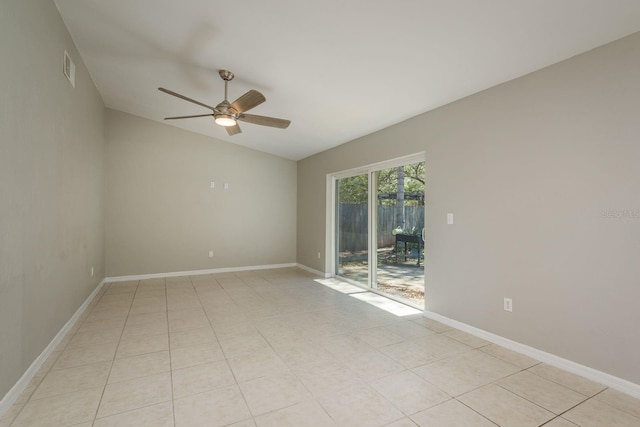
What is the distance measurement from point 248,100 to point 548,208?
2897 mm

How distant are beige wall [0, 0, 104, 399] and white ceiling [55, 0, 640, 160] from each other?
621mm

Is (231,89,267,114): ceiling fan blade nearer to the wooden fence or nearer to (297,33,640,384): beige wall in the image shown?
(297,33,640,384): beige wall

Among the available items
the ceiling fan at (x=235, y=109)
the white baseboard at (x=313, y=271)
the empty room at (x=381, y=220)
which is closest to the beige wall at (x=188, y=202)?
the white baseboard at (x=313, y=271)

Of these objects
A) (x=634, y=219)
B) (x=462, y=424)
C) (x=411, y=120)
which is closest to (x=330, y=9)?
(x=411, y=120)

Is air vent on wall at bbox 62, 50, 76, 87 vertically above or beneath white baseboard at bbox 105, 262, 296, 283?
above

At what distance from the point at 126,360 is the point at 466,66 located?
3794 mm

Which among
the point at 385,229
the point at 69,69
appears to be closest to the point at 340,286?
the point at 385,229

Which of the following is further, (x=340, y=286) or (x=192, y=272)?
(x=192, y=272)

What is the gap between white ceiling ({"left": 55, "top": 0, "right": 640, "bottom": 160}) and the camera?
6.48 feet

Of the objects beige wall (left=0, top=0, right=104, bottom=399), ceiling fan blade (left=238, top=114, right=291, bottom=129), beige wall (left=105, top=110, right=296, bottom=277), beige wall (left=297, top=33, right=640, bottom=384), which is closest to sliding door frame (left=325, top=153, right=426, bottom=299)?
beige wall (left=297, top=33, right=640, bottom=384)

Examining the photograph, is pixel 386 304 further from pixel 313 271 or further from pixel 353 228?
pixel 313 271

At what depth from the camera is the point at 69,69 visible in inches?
119

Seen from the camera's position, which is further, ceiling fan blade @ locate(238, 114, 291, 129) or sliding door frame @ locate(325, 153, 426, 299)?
sliding door frame @ locate(325, 153, 426, 299)

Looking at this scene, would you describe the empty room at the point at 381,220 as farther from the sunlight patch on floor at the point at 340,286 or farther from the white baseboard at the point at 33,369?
the sunlight patch on floor at the point at 340,286
